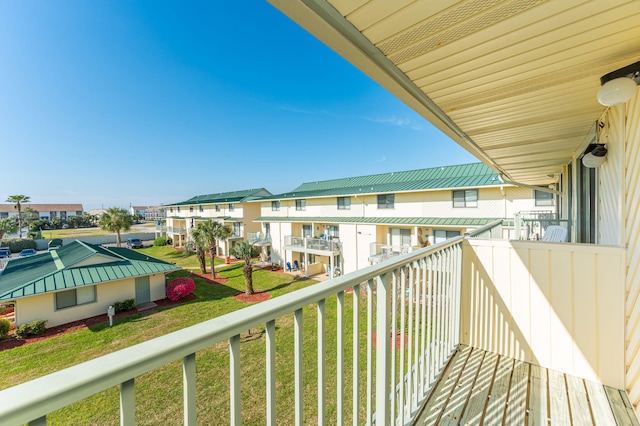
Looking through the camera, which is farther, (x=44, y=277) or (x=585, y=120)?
(x=44, y=277)

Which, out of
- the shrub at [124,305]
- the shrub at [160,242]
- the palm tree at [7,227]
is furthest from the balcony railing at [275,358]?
the palm tree at [7,227]

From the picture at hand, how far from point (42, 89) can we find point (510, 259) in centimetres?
2272

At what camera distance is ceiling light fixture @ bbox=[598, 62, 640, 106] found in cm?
192

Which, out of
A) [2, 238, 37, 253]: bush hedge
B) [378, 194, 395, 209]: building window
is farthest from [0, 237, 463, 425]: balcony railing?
[2, 238, 37, 253]: bush hedge

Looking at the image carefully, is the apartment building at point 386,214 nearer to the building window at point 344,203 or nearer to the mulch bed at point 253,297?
the building window at point 344,203

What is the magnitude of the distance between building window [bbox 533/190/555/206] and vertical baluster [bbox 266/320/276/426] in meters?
15.1

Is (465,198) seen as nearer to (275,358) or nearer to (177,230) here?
(275,358)

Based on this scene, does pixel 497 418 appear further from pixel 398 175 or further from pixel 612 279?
pixel 398 175

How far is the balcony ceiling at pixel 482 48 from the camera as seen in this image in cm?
142

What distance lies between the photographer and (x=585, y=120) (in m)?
3.30

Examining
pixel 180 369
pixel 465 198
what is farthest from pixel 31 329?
pixel 465 198

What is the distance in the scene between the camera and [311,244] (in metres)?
18.1

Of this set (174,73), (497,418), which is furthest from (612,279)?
(174,73)

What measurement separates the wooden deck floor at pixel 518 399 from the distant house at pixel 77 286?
1564cm
